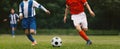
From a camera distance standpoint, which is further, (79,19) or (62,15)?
(62,15)

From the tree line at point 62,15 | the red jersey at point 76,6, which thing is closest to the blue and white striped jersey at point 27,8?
the red jersey at point 76,6

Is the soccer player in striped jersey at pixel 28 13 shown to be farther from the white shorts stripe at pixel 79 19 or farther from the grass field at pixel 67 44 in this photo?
the white shorts stripe at pixel 79 19

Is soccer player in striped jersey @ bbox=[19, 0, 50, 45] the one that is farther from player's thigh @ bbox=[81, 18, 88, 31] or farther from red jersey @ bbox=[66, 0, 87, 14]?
player's thigh @ bbox=[81, 18, 88, 31]

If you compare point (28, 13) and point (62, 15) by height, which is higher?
point (28, 13)

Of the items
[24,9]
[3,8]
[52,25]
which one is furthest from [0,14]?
[24,9]

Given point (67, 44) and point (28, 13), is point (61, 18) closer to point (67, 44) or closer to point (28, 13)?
point (67, 44)

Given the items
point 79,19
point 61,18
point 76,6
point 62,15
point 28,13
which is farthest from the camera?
point 62,15

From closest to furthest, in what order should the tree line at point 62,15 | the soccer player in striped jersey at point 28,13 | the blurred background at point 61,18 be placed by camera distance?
the soccer player in striped jersey at point 28,13
the blurred background at point 61,18
the tree line at point 62,15

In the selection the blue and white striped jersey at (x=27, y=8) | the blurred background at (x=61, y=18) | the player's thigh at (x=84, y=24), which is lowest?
the blurred background at (x=61, y=18)

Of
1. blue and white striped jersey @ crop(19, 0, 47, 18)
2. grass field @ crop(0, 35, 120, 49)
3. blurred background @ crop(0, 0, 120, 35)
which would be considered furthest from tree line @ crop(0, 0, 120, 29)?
blue and white striped jersey @ crop(19, 0, 47, 18)

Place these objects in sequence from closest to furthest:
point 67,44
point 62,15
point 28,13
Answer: point 28,13 < point 67,44 < point 62,15

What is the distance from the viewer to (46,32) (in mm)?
42469

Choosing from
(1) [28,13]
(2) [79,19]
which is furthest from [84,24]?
(1) [28,13]

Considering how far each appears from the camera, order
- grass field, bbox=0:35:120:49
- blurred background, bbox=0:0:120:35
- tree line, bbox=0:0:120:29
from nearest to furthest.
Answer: grass field, bbox=0:35:120:49 < blurred background, bbox=0:0:120:35 < tree line, bbox=0:0:120:29
